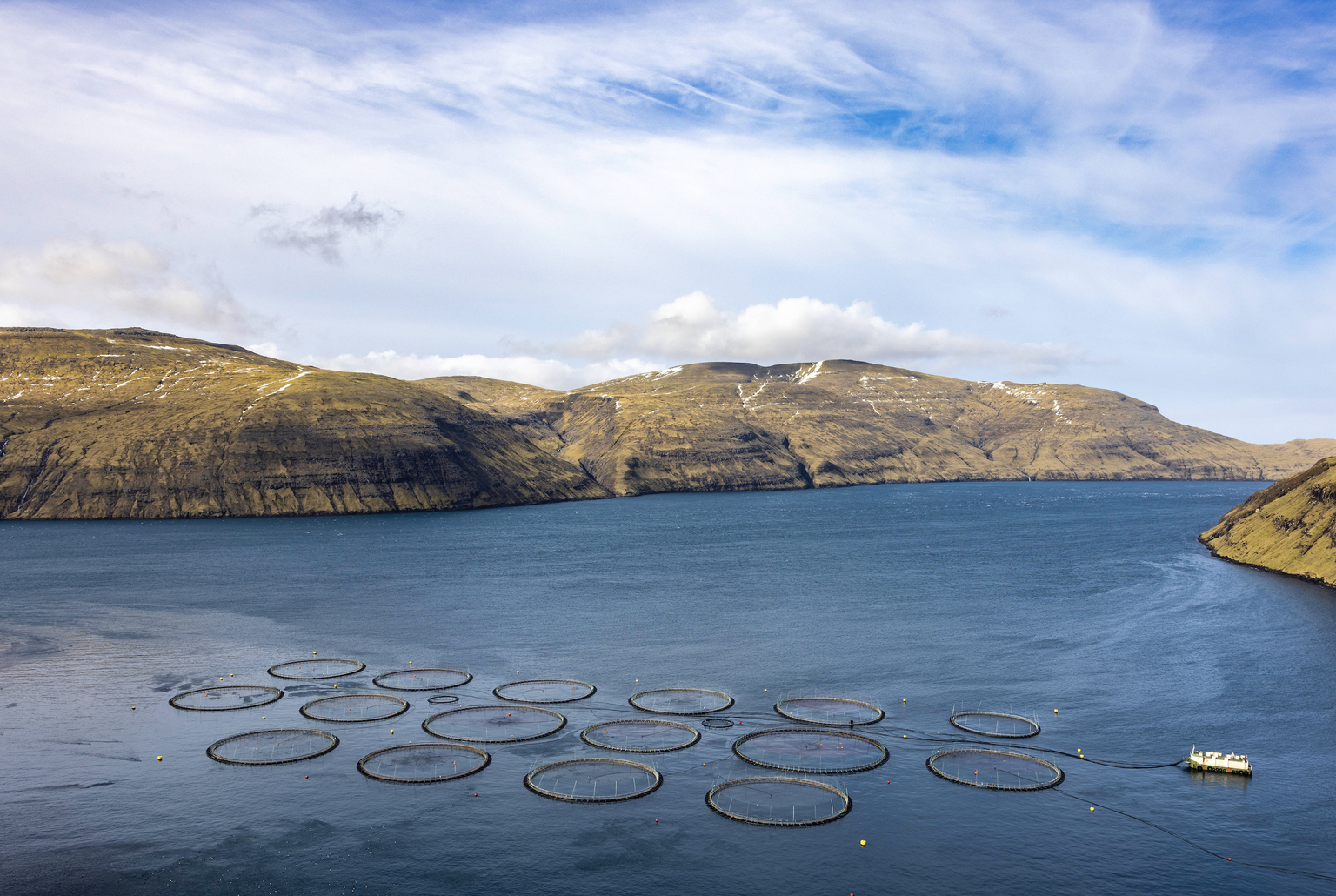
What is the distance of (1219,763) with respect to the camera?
8325 cm

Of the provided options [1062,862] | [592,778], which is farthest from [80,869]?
[1062,862]

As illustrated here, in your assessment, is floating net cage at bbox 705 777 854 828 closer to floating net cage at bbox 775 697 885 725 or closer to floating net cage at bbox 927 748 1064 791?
floating net cage at bbox 927 748 1064 791

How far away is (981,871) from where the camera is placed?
217 ft

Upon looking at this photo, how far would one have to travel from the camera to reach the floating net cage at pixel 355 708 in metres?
98.6

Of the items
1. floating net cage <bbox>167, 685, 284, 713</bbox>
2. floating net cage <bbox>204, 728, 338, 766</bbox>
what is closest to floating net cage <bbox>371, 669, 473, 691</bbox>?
floating net cage <bbox>167, 685, 284, 713</bbox>

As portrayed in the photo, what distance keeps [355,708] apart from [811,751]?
2091 inches

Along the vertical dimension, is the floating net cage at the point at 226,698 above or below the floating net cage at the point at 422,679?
below

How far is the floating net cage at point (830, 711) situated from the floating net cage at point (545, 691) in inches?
974

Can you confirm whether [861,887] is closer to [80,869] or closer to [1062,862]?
[1062,862]

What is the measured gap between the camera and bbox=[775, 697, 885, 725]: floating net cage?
9688cm

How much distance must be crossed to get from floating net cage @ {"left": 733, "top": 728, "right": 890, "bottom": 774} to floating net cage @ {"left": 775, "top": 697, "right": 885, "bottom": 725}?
3458 mm

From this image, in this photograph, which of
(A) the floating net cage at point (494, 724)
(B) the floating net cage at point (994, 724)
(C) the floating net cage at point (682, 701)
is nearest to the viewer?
(A) the floating net cage at point (494, 724)

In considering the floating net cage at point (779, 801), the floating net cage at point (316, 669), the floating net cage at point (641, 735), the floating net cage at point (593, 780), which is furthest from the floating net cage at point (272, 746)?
the floating net cage at point (779, 801)

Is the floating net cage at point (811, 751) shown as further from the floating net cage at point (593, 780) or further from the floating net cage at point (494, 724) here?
the floating net cage at point (494, 724)
